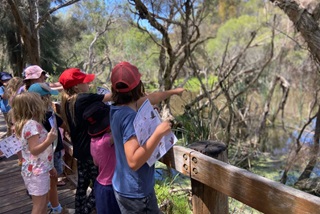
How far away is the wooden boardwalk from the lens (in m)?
3.26

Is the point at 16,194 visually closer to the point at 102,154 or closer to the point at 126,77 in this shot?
the point at 102,154

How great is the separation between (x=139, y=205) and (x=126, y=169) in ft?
0.69

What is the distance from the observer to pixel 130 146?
157cm

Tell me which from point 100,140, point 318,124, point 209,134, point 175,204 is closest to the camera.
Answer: point 100,140

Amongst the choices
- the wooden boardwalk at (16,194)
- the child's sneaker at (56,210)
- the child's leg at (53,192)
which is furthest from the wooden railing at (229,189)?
the wooden boardwalk at (16,194)

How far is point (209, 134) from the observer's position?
5355 mm

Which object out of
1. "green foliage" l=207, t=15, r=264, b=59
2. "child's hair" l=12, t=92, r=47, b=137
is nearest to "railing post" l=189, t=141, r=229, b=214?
"child's hair" l=12, t=92, r=47, b=137

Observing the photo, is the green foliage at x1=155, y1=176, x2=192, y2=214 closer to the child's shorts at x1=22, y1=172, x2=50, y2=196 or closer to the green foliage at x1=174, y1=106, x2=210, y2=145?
the child's shorts at x1=22, y1=172, x2=50, y2=196

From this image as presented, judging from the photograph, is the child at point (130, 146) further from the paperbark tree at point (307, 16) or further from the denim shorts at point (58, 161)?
the paperbark tree at point (307, 16)

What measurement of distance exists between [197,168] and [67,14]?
837 inches

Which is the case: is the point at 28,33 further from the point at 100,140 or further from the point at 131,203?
the point at 131,203

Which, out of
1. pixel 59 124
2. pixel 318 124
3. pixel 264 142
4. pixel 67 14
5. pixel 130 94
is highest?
pixel 67 14

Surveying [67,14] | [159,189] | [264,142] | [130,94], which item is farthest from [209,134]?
[67,14]

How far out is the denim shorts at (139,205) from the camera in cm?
171
